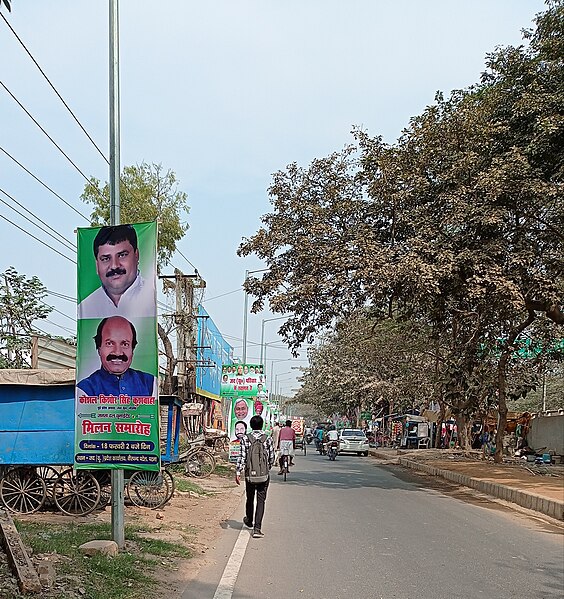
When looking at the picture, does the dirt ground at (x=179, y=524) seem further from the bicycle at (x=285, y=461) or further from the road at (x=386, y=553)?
the bicycle at (x=285, y=461)

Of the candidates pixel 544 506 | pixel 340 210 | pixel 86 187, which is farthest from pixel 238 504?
pixel 86 187

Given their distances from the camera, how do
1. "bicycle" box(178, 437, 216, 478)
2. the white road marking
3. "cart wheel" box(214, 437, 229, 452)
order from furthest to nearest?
"cart wheel" box(214, 437, 229, 452) < "bicycle" box(178, 437, 216, 478) < the white road marking

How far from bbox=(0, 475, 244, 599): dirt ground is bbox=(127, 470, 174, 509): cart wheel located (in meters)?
0.18

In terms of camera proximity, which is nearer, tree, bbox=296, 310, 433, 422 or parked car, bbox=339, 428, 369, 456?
tree, bbox=296, 310, 433, 422

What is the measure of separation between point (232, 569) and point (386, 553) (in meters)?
2.23

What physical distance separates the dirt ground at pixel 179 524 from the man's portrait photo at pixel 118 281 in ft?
9.10

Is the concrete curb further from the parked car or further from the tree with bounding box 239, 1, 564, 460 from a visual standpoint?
the parked car

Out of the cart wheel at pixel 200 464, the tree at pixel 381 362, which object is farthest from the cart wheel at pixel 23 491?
the tree at pixel 381 362

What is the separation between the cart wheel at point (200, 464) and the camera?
2167cm

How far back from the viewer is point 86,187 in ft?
76.2

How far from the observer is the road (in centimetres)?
791

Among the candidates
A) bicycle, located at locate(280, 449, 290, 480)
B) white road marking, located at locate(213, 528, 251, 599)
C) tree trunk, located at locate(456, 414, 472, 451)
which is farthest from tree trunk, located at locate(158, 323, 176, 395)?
tree trunk, located at locate(456, 414, 472, 451)

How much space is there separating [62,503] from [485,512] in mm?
8108

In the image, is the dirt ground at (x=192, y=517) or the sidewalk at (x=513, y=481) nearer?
the dirt ground at (x=192, y=517)
